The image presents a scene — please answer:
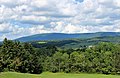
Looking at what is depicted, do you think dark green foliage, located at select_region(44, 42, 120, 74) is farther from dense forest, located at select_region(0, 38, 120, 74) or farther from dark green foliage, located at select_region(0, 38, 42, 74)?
dark green foliage, located at select_region(0, 38, 42, 74)

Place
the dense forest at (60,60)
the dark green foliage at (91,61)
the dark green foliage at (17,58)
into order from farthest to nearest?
the dark green foliage at (91,61) < the dense forest at (60,60) < the dark green foliage at (17,58)

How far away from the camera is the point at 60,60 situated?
126 metres

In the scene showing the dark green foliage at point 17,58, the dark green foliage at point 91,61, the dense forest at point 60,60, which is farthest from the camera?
the dark green foliage at point 91,61

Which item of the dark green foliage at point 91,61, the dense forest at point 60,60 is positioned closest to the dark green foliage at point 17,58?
the dense forest at point 60,60

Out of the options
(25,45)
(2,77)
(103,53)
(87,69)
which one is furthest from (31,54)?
(2,77)

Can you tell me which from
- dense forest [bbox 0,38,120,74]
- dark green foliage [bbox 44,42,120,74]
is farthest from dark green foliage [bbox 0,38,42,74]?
dark green foliage [bbox 44,42,120,74]

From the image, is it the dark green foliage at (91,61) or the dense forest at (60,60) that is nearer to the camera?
the dense forest at (60,60)

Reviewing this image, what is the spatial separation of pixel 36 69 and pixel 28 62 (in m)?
7.14

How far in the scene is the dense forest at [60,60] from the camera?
9975 centimetres

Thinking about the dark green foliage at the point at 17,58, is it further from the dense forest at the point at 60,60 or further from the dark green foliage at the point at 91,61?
the dark green foliage at the point at 91,61

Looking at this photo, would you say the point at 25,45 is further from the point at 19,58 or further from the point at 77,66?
the point at 77,66

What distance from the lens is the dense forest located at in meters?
99.8

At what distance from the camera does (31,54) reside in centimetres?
10900

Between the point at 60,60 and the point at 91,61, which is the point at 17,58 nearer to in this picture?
the point at 60,60
